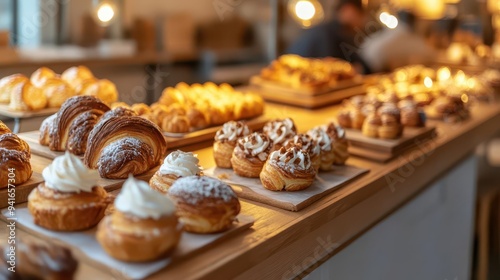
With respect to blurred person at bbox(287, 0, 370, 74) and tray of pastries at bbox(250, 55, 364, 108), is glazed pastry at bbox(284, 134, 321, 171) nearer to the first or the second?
tray of pastries at bbox(250, 55, 364, 108)

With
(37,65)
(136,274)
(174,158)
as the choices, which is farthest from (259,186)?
(37,65)

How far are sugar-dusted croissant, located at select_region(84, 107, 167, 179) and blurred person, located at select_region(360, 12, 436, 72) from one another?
3264mm

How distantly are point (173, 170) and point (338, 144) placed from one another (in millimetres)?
646

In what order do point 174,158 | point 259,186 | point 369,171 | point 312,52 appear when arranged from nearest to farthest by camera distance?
point 174,158 < point 259,186 < point 369,171 < point 312,52

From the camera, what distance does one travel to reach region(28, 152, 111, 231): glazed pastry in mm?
1173

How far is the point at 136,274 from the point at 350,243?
870 mm

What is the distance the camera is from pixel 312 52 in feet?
15.5

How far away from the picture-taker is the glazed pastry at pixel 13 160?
134 cm

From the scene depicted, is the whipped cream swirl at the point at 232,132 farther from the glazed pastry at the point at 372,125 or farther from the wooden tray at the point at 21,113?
the wooden tray at the point at 21,113

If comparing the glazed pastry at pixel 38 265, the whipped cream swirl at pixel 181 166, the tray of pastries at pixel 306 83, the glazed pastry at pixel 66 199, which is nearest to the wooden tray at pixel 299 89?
the tray of pastries at pixel 306 83

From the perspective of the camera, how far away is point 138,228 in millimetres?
1065

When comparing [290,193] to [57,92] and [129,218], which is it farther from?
[57,92]

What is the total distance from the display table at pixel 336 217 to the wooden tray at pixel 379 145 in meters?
0.03

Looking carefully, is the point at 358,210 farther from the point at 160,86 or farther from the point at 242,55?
the point at 242,55
